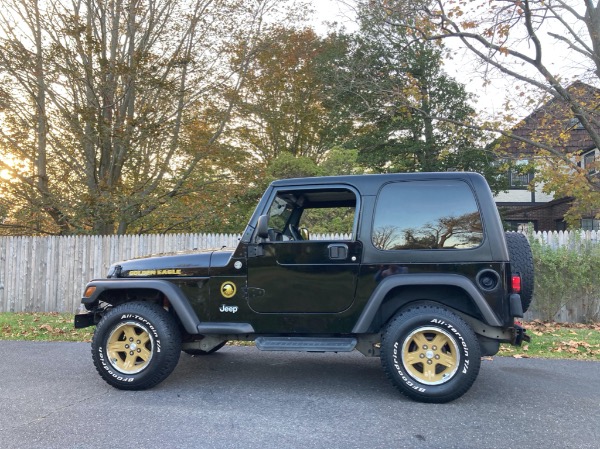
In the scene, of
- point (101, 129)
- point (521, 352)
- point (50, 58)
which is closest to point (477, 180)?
point (521, 352)

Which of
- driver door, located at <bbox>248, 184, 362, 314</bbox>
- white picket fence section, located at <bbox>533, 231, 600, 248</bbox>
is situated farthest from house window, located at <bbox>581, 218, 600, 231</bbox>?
driver door, located at <bbox>248, 184, 362, 314</bbox>

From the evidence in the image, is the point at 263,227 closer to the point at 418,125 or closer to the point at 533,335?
the point at 533,335

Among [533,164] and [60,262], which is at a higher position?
[533,164]

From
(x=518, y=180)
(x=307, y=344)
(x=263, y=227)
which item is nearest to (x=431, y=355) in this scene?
(x=307, y=344)

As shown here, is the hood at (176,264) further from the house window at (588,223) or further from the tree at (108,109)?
the house window at (588,223)

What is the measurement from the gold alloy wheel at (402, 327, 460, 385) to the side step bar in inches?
20.9

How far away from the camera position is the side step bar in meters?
4.54

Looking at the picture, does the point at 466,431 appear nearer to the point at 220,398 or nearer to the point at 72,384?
the point at 220,398

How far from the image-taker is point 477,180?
4.64m

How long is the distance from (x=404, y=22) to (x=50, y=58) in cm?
890

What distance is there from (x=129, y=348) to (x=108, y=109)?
979cm

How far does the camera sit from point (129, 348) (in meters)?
4.86

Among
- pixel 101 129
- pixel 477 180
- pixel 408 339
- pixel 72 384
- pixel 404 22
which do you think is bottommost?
pixel 72 384

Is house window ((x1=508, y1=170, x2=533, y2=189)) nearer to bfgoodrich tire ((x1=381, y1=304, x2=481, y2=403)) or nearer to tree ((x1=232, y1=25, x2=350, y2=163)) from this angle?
tree ((x1=232, y1=25, x2=350, y2=163))
